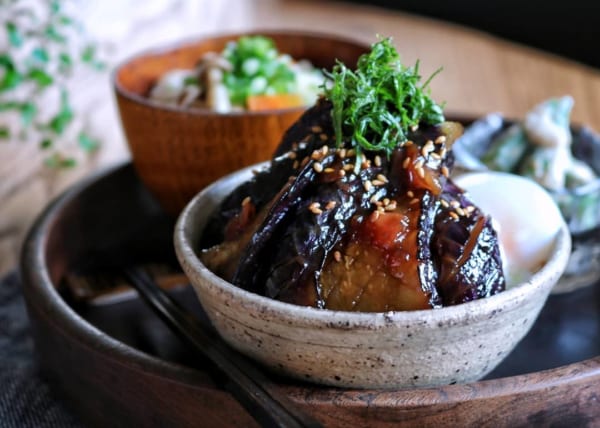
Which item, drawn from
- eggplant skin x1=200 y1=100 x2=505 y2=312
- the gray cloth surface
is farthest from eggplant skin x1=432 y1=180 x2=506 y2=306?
the gray cloth surface

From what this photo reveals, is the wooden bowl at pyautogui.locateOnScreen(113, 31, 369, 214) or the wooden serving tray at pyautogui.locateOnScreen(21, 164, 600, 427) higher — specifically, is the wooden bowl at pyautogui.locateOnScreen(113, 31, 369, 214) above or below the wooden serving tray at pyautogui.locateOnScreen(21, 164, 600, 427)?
above

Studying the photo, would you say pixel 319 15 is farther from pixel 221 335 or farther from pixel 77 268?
pixel 221 335

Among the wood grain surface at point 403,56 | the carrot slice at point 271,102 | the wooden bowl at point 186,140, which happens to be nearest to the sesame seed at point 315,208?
the wooden bowl at point 186,140

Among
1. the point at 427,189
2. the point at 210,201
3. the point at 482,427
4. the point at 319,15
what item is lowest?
the point at 319,15

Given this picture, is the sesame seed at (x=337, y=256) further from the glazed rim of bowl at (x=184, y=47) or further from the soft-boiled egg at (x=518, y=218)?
the glazed rim of bowl at (x=184, y=47)

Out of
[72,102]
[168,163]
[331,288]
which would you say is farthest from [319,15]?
[331,288]

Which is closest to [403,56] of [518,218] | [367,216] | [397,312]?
[518,218]

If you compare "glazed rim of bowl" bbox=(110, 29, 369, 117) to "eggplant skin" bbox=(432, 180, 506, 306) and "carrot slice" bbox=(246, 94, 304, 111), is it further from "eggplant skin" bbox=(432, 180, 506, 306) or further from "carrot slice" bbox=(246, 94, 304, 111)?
"eggplant skin" bbox=(432, 180, 506, 306)
